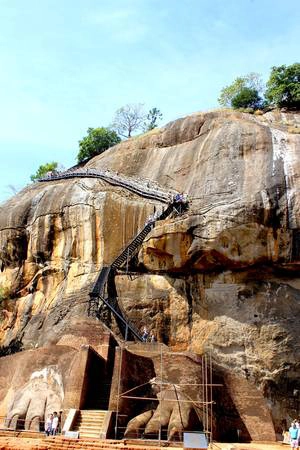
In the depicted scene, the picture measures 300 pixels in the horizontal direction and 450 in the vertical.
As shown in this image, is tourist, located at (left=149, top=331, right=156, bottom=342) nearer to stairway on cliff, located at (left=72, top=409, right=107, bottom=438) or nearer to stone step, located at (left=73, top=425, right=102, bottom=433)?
stairway on cliff, located at (left=72, top=409, right=107, bottom=438)

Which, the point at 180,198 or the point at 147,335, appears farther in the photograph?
the point at 180,198

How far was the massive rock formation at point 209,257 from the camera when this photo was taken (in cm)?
2436

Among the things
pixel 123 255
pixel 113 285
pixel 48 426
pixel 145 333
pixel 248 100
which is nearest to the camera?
pixel 48 426

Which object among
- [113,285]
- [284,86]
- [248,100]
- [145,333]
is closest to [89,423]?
[145,333]

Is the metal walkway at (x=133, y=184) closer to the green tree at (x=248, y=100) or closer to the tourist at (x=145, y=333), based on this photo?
the tourist at (x=145, y=333)

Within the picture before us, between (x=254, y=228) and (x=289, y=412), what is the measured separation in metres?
7.49

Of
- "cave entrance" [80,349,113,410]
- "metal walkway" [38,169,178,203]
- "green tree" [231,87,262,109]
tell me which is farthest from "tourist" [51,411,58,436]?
"green tree" [231,87,262,109]

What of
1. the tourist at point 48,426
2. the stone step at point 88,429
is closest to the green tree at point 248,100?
the stone step at point 88,429

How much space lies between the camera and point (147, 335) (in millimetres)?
24328

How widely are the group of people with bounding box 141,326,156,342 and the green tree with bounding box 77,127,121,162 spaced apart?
91.6ft

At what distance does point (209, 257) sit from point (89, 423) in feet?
33.7

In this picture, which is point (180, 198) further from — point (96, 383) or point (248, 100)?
Answer: point (248, 100)

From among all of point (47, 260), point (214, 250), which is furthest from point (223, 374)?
point (47, 260)

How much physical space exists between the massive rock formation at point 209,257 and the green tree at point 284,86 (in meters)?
6.55
